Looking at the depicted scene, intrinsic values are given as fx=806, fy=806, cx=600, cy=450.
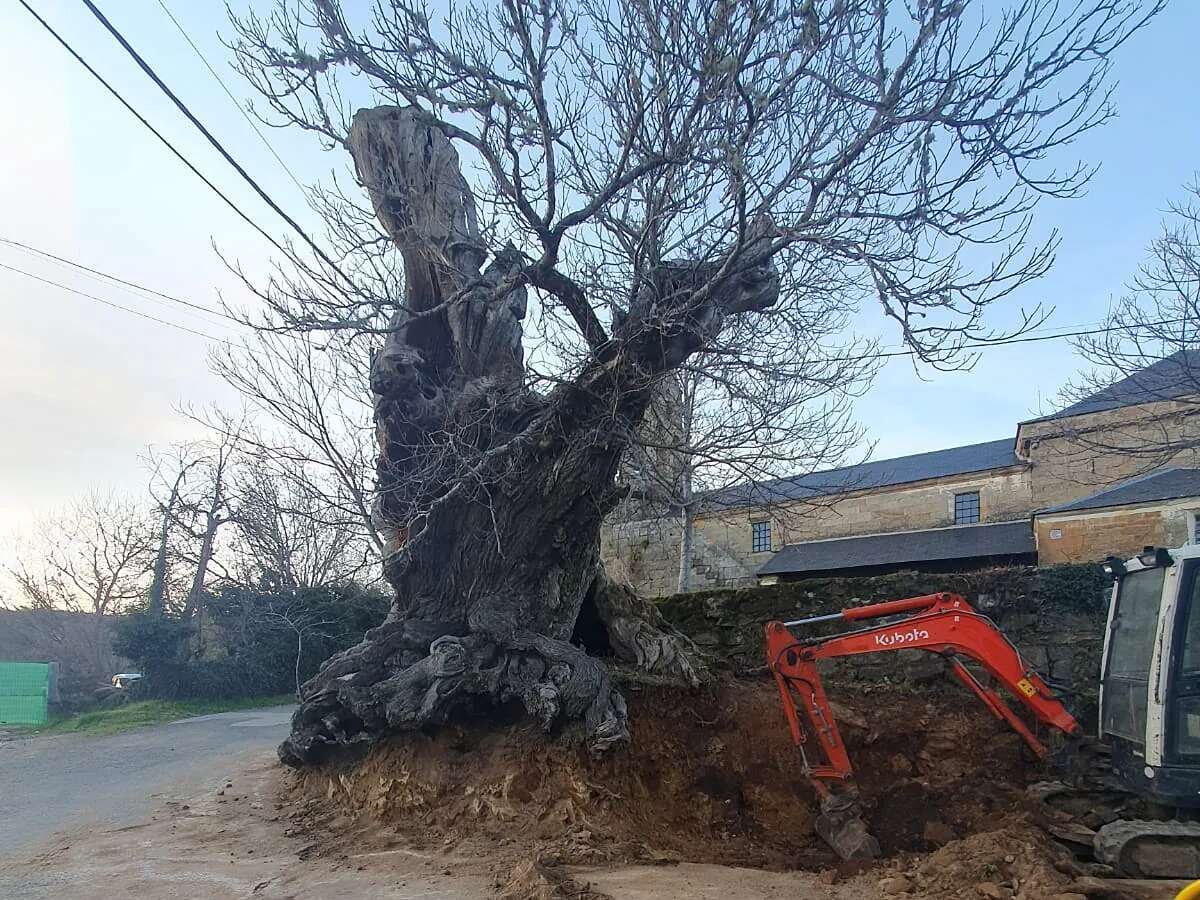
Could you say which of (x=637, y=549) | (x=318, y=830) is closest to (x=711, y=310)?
(x=318, y=830)

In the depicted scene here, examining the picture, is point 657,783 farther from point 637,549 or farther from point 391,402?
point 637,549

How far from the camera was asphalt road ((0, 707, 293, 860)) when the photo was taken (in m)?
7.82

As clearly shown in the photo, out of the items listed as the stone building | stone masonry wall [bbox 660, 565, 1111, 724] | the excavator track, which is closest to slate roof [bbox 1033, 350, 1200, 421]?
the stone building

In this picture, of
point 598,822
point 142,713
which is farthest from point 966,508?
point 142,713

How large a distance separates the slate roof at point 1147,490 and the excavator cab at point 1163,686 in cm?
1592

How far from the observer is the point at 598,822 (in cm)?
656

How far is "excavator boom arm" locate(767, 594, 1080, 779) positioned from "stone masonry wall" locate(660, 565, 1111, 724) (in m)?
2.31

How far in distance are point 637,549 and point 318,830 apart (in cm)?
2546

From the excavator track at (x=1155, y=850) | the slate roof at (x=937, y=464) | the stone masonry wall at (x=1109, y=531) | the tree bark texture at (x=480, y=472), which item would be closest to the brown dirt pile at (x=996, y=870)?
the excavator track at (x=1155, y=850)

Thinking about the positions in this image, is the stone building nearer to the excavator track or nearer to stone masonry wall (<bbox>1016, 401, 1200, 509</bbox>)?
stone masonry wall (<bbox>1016, 401, 1200, 509</bbox>)

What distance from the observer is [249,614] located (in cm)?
2167

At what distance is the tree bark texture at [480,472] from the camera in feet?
24.5

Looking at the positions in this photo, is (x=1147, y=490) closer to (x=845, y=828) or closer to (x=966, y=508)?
(x=966, y=508)

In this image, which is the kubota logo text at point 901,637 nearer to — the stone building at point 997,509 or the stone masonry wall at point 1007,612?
the stone masonry wall at point 1007,612
